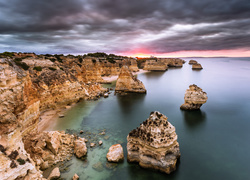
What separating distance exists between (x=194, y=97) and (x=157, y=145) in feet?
57.6

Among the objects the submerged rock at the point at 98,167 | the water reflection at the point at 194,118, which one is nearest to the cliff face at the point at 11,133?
the submerged rock at the point at 98,167

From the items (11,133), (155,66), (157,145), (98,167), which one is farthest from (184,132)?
(155,66)

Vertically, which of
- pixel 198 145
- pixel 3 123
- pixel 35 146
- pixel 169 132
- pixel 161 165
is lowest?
pixel 198 145

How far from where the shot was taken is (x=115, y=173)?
A: 1262 centimetres

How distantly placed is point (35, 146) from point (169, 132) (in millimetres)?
12208

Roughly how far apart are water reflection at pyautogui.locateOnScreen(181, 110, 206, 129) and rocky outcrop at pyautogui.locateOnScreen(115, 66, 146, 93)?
1652cm

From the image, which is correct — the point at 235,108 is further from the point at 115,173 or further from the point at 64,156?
the point at 64,156

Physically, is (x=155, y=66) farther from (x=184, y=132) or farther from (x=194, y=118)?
(x=184, y=132)

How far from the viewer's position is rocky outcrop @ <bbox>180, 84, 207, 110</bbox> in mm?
25266

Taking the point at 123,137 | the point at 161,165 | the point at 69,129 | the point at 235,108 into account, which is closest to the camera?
the point at 161,165

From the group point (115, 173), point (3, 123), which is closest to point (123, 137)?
point (115, 173)

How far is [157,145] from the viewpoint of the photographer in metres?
11.7

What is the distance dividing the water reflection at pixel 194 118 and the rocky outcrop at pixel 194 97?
100 centimetres

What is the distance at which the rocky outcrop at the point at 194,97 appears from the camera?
25.3m
